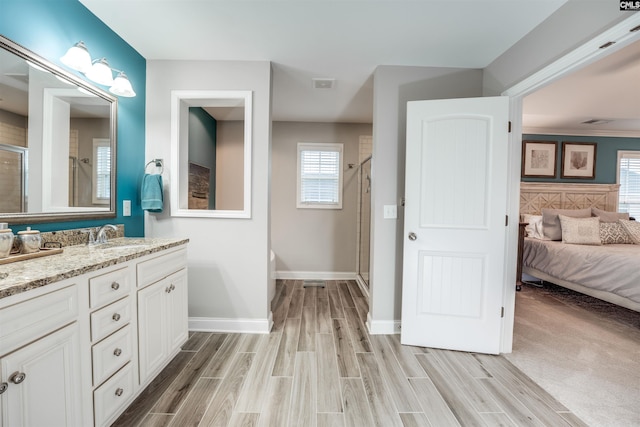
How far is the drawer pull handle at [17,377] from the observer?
903mm

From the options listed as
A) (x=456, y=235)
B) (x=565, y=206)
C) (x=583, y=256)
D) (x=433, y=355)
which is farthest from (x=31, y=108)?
(x=565, y=206)

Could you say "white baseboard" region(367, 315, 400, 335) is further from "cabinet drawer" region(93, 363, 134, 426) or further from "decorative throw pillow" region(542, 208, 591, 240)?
"decorative throw pillow" region(542, 208, 591, 240)

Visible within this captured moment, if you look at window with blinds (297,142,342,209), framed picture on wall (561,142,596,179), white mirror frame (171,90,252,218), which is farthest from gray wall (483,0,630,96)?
framed picture on wall (561,142,596,179)

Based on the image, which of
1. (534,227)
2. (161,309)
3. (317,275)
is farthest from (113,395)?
(534,227)

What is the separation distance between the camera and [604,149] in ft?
15.1

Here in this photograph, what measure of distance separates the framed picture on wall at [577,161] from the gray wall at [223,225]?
5063mm

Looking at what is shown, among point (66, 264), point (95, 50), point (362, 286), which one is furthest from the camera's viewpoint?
point (362, 286)

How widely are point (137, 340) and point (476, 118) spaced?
2.79 meters

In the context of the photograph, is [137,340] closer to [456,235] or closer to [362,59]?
[456,235]

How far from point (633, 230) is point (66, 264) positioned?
582 centimetres

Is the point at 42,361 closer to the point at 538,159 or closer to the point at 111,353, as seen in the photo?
the point at 111,353

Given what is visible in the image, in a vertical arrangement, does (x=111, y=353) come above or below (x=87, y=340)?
below

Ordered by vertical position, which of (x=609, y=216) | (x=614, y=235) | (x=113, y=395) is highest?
(x=609, y=216)

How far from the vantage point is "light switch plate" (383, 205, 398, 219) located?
8.18 feet
